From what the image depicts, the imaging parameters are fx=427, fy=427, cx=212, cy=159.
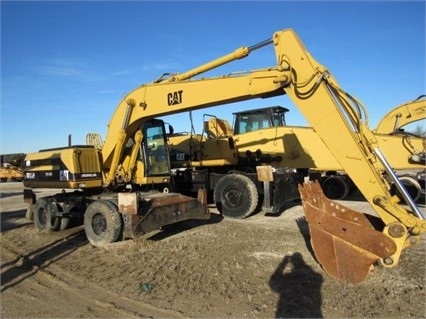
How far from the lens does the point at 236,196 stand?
36.5ft

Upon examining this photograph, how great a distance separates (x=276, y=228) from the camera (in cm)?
930

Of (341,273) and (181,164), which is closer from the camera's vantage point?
(341,273)

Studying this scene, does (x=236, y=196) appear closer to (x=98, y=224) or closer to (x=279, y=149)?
(x=279, y=149)

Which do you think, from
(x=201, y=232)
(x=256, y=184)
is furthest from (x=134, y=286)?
(x=256, y=184)

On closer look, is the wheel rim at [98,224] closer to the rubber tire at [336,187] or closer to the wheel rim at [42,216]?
the wheel rim at [42,216]

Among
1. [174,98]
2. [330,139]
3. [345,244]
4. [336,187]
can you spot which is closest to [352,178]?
[330,139]

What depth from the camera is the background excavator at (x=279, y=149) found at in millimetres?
12898

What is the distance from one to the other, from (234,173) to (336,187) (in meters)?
4.79

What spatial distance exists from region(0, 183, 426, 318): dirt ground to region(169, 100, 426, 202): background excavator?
4.48 metres

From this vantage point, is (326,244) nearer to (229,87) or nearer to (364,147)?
(364,147)

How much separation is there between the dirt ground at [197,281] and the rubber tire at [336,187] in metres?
6.34

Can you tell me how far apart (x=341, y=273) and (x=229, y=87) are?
3.86 meters

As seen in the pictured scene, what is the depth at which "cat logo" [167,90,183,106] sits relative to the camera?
856 centimetres

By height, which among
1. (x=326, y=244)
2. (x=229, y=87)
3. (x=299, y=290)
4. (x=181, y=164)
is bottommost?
(x=299, y=290)
